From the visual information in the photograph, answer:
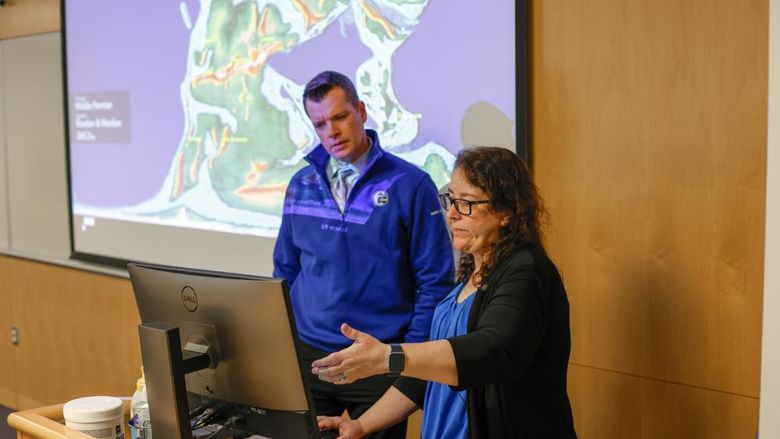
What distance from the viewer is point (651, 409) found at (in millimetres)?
2613

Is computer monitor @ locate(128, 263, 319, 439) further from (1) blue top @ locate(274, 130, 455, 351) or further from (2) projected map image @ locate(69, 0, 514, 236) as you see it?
(2) projected map image @ locate(69, 0, 514, 236)

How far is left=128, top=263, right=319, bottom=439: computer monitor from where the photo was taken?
1700 mm

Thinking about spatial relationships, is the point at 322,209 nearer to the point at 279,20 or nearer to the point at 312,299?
the point at 312,299

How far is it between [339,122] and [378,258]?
43 cm

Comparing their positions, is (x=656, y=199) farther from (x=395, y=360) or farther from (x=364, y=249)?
(x=395, y=360)

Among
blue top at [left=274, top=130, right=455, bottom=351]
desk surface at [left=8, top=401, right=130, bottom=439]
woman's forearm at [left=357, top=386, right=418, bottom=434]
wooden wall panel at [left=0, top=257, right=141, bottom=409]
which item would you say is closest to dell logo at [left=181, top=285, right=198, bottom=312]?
desk surface at [left=8, top=401, right=130, bottom=439]

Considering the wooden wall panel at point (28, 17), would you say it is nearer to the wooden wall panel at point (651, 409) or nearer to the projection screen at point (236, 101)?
the projection screen at point (236, 101)

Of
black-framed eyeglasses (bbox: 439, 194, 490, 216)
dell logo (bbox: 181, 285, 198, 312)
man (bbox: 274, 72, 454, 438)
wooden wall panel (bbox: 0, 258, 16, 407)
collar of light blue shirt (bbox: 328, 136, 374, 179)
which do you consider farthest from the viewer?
wooden wall panel (bbox: 0, 258, 16, 407)

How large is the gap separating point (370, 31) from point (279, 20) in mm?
564

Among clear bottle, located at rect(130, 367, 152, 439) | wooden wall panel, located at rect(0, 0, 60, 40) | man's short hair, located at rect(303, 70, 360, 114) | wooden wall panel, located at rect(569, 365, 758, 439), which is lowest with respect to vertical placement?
wooden wall panel, located at rect(569, 365, 758, 439)

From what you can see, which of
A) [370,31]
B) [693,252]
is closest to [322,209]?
[370,31]

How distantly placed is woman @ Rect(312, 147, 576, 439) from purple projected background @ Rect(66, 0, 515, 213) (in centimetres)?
98

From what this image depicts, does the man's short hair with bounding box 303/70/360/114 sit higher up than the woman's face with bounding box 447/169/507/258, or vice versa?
the man's short hair with bounding box 303/70/360/114

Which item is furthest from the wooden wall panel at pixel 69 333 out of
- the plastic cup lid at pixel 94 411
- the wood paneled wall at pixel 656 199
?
the wood paneled wall at pixel 656 199
